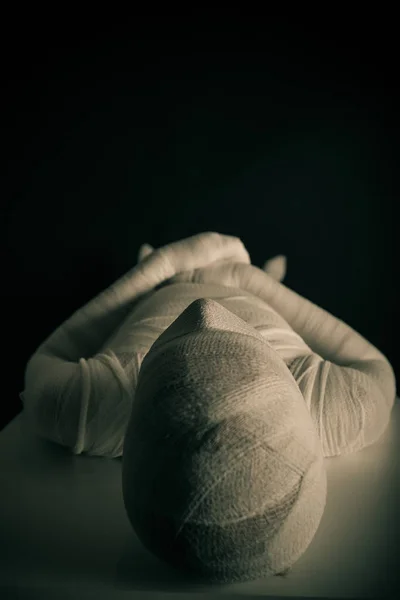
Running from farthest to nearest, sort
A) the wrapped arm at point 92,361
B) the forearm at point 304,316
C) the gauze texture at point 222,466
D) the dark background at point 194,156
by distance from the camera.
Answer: the dark background at point 194,156, the forearm at point 304,316, the wrapped arm at point 92,361, the gauze texture at point 222,466

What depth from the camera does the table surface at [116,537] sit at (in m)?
0.81

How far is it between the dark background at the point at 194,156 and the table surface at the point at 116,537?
114 cm

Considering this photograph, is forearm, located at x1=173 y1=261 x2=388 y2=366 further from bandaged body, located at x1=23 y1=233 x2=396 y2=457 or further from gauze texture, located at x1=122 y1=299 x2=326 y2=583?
gauze texture, located at x1=122 y1=299 x2=326 y2=583

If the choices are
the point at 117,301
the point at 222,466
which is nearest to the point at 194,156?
the point at 117,301

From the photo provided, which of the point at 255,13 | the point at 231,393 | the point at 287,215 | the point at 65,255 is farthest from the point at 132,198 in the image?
the point at 231,393

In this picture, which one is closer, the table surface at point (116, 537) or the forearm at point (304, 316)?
the table surface at point (116, 537)

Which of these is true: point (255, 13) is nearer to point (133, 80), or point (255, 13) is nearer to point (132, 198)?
point (133, 80)

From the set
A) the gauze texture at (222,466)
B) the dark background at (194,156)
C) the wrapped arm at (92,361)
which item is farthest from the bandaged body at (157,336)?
the dark background at (194,156)

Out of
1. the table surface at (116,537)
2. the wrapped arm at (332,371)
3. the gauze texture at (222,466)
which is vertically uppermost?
the gauze texture at (222,466)

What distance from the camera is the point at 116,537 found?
0.93m

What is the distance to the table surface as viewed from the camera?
81 centimetres

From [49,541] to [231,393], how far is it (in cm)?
39

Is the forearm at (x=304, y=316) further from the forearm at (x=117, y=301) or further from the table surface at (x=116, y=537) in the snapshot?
the table surface at (x=116, y=537)

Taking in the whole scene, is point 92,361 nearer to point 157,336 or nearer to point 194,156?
point 157,336
